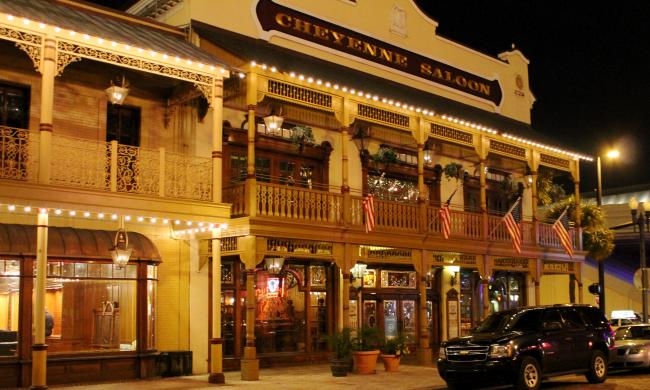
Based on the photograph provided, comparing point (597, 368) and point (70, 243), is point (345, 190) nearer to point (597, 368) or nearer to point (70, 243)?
point (70, 243)

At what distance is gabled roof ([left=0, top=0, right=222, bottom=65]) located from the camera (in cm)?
1558

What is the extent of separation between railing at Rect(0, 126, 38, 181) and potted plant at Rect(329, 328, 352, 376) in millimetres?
8351

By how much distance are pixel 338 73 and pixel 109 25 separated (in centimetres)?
664

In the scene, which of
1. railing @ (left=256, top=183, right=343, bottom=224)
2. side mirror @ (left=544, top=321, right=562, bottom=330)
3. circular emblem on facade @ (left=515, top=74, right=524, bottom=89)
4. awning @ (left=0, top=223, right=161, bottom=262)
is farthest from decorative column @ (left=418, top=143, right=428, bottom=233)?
circular emblem on facade @ (left=515, top=74, right=524, bottom=89)

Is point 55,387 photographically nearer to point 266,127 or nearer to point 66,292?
point 66,292

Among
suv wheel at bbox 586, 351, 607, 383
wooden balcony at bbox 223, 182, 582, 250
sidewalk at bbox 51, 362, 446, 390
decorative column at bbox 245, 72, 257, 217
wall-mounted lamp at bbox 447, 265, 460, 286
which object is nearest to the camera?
sidewalk at bbox 51, 362, 446, 390

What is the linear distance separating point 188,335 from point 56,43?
7999 millimetres

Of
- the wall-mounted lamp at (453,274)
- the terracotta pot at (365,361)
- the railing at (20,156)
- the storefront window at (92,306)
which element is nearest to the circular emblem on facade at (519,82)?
the wall-mounted lamp at (453,274)

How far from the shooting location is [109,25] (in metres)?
17.4

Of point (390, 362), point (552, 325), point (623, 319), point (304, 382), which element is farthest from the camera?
point (623, 319)

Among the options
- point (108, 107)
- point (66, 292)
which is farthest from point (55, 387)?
point (108, 107)

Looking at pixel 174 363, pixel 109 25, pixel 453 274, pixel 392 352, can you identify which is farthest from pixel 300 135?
pixel 453 274

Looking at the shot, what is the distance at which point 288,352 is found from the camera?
2238cm

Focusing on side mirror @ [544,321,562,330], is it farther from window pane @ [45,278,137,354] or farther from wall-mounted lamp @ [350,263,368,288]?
window pane @ [45,278,137,354]
